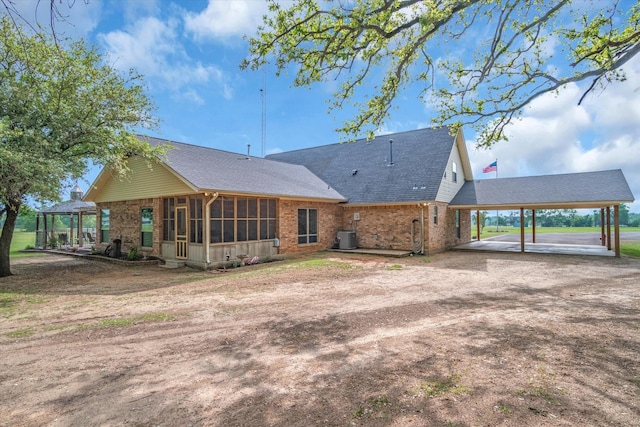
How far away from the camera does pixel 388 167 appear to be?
18.7 metres

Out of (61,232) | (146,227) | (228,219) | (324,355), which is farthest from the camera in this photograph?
(61,232)

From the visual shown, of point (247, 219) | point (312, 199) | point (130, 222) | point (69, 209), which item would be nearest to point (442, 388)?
point (247, 219)

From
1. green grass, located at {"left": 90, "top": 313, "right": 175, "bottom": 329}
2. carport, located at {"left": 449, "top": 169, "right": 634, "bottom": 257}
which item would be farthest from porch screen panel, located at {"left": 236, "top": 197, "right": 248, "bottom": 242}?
carport, located at {"left": 449, "top": 169, "right": 634, "bottom": 257}

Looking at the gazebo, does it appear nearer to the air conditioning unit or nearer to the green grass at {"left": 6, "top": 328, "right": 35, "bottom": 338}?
the air conditioning unit

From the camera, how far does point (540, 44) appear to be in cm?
771

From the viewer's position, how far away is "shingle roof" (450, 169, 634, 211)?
14.5 m

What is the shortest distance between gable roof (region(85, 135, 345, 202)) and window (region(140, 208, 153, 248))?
3.03m

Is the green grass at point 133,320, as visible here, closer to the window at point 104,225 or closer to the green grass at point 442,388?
the green grass at point 442,388

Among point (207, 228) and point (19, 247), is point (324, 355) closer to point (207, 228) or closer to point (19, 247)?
point (207, 228)

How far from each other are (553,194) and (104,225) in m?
22.9

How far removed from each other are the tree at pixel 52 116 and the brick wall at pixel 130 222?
3.02 meters

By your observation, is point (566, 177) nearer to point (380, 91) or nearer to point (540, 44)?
point (540, 44)

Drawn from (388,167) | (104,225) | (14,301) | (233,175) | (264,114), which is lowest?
(14,301)

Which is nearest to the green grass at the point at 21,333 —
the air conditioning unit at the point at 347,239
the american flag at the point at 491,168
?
the air conditioning unit at the point at 347,239
